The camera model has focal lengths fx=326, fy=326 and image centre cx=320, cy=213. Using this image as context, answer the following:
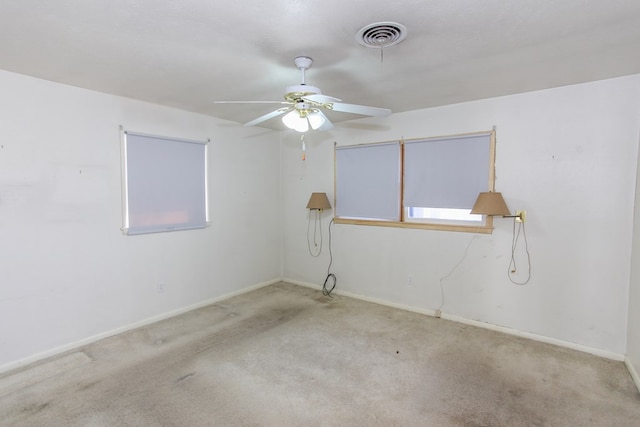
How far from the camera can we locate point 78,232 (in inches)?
121

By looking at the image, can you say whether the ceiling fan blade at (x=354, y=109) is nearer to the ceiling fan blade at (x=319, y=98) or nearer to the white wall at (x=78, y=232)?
the ceiling fan blade at (x=319, y=98)

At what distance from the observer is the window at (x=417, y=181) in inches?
139

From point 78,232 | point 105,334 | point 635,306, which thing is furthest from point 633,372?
point 78,232

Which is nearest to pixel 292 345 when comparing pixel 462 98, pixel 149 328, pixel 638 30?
pixel 149 328

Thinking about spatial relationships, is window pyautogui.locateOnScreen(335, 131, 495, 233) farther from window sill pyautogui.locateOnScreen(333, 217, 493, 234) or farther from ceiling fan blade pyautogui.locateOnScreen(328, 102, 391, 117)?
ceiling fan blade pyautogui.locateOnScreen(328, 102, 391, 117)

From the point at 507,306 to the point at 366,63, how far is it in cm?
280

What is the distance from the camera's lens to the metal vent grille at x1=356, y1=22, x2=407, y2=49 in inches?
74.7

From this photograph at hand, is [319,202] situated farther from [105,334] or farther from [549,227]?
[105,334]

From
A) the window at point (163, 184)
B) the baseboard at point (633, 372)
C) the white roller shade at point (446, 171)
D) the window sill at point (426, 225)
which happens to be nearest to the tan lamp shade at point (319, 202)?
the window sill at point (426, 225)

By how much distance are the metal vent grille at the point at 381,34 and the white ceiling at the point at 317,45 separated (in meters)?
0.04

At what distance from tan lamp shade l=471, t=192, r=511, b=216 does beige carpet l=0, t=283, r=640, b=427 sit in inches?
49.7

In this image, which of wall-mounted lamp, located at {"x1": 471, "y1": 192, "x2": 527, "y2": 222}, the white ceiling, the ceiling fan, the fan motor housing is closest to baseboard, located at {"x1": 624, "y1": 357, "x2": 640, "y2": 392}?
wall-mounted lamp, located at {"x1": 471, "y1": 192, "x2": 527, "y2": 222}

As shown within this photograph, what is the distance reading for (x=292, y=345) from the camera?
3.13 meters

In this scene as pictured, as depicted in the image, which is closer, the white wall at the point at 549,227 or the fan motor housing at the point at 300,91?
the fan motor housing at the point at 300,91
